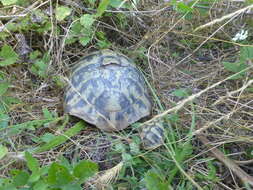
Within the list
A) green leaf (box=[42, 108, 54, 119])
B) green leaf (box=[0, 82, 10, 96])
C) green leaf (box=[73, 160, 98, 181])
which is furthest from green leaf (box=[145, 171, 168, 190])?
green leaf (box=[0, 82, 10, 96])

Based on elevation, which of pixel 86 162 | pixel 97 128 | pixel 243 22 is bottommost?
pixel 97 128

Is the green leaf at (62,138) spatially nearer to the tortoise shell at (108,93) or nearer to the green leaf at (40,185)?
the tortoise shell at (108,93)

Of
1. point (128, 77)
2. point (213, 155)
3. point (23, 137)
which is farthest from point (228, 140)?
point (23, 137)

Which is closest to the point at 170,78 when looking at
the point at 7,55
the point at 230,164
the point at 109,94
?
the point at 109,94

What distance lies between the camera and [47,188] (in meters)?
1.22

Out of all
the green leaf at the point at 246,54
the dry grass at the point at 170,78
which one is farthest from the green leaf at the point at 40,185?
the green leaf at the point at 246,54

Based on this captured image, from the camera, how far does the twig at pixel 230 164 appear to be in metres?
1.41

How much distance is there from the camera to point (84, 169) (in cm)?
121

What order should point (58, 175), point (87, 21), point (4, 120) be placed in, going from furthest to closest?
point (87, 21) < point (4, 120) < point (58, 175)

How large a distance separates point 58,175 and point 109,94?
2.12ft

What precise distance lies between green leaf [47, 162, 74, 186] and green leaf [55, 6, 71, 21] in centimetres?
94

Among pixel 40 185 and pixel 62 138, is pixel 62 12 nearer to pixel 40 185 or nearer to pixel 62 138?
pixel 62 138

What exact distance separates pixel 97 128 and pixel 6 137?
45 cm

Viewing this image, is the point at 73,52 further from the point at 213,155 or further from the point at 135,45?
the point at 213,155
